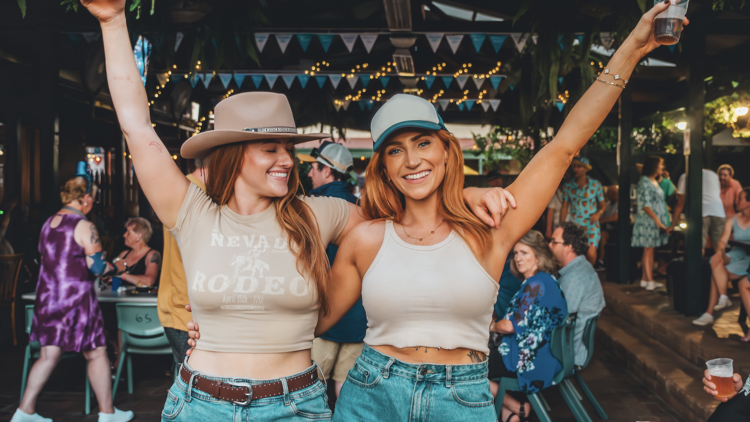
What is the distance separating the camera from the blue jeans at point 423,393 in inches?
60.6

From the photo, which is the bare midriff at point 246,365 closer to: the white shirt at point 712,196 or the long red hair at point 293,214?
the long red hair at point 293,214

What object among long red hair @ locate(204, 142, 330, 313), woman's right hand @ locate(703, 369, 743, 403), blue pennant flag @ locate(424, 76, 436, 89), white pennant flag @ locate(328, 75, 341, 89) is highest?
blue pennant flag @ locate(424, 76, 436, 89)

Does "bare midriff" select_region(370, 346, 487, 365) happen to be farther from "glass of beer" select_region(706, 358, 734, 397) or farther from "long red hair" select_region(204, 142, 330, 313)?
"glass of beer" select_region(706, 358, 734, 397)

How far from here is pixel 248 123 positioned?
1669mm

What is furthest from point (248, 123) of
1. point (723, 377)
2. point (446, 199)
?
point (723, 377)

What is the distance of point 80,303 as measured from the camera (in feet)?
12.6

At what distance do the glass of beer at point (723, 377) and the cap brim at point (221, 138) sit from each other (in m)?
1.59

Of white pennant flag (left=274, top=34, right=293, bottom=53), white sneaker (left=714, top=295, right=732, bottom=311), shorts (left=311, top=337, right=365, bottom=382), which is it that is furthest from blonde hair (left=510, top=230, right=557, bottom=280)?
white sneaker (left=714, top=295, right=732, bottom=311)

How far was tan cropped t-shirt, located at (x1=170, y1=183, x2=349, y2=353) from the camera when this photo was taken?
156 centimetres

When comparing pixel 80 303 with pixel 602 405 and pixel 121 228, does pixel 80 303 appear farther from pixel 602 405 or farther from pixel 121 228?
pixel 121 228

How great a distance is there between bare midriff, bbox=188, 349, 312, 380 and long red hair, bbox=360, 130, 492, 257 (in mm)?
523

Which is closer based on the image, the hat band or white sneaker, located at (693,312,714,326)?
the hat band

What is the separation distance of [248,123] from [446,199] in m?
0.63

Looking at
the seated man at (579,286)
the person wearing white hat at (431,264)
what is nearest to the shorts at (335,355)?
the seated man at (579,286)
